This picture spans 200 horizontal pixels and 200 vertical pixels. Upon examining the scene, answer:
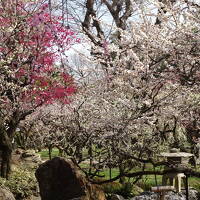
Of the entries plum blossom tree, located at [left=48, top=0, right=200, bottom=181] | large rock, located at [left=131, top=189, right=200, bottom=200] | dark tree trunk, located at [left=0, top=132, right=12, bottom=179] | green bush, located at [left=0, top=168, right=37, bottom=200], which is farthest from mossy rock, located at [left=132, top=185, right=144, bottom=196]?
dark tree trunk, located at [left=0, top=132, right=12, bottom=179]

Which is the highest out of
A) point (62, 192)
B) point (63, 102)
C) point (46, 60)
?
point (46, 60)

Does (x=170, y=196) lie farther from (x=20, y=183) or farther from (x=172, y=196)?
(x=20, y=183)

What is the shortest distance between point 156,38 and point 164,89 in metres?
3.82

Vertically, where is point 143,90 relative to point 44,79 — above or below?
below

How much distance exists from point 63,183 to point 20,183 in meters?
3.11

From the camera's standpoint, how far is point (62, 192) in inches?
318

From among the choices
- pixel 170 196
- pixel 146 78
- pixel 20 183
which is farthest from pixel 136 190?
pixel 146 78

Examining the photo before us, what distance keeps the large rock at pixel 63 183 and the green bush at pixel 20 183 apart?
6.87 feet

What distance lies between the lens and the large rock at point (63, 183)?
7.88 meters

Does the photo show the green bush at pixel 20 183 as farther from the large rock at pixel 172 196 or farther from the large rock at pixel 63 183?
the large rock at pixel 172 196

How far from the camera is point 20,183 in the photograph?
421 inches

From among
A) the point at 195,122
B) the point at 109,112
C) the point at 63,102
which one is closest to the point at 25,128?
the point at 63,102

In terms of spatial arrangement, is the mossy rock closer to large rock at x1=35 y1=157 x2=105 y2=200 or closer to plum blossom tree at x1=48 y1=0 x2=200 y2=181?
plum blossom tree at x1=48 y1=0 x2=200 y2=181

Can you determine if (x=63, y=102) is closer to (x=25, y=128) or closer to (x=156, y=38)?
(x=156, y=38)
